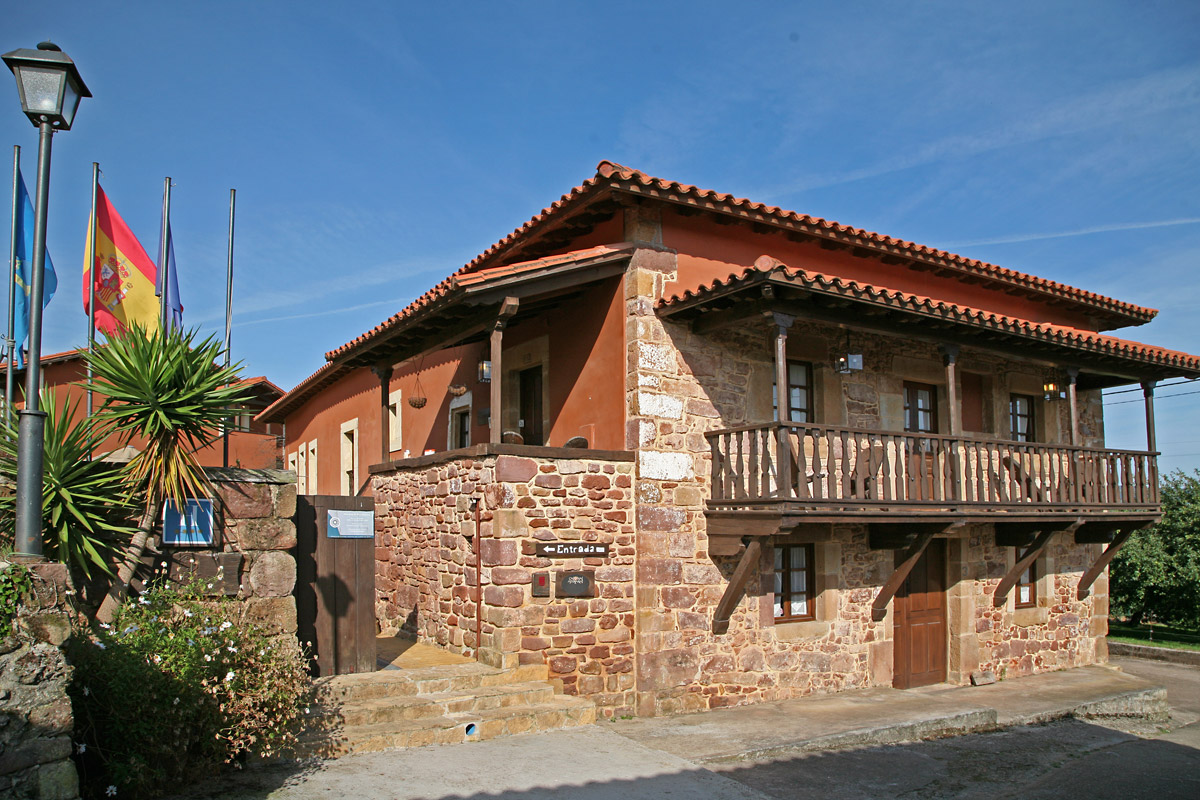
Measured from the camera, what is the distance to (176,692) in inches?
200

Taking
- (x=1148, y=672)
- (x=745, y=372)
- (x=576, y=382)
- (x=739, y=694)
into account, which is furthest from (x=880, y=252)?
(x=1148, y=672)

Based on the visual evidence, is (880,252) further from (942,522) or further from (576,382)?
(576,382)

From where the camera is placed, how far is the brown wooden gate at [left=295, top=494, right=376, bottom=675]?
7.29 metres

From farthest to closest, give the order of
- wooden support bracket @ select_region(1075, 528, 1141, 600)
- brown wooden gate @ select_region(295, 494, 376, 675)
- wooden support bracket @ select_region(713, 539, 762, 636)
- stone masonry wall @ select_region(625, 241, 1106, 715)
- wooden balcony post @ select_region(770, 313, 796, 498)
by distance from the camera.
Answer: wooden support bracket @ select_region(1075, 528, 1141, 600) < stone masonry wall @ select_region(625, 241, 1106, 715) < wooden support bracket @ select_region(713, 539, 762, 636) < wooden balcony post @ select_region(770, 313, 796, 498) < brown wooden gate @ select_region(295, 494, 376, 675)

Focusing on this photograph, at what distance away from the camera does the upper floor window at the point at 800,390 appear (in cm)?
1052

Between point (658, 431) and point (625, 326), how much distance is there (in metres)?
1.18

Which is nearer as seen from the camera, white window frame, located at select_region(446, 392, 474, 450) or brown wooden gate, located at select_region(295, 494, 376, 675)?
brown wooden gate, located at select_region(295, 494, 376, 675)

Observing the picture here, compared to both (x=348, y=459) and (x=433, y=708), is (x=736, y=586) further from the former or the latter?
(x=348, y=459)

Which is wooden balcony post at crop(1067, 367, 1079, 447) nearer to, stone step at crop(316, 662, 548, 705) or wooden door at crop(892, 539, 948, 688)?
wooden door at crop(892, 539, 948, 688)

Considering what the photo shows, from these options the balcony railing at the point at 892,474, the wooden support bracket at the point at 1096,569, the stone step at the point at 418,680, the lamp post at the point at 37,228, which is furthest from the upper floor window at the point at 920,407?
the lamp post at the point at 37,228

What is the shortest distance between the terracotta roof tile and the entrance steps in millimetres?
4082

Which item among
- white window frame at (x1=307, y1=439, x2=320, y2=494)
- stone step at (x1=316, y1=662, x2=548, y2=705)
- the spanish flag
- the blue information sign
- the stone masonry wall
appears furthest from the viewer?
white window frame at (x1=307, y1=439, x2=320, y2=494)

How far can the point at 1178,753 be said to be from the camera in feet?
30.5

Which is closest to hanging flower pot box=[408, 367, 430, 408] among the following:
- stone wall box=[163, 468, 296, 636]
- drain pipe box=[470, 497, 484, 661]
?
drain pipe box=[470, 497, 484, 661]
